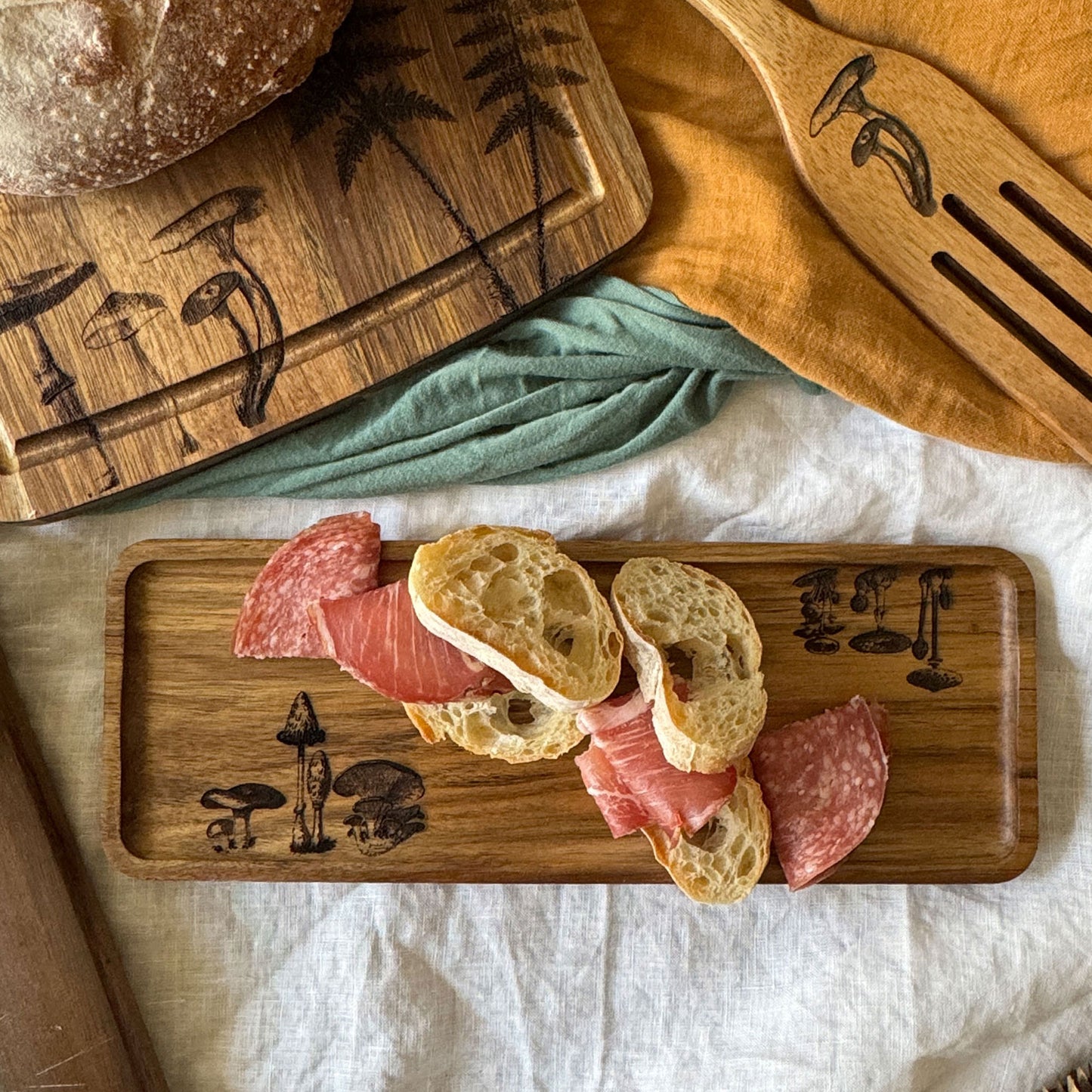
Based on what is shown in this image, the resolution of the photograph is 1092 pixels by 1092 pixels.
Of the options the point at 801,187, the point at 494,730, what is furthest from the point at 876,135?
the point at 494,730

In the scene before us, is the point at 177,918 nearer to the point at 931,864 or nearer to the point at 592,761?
the point at 592,761

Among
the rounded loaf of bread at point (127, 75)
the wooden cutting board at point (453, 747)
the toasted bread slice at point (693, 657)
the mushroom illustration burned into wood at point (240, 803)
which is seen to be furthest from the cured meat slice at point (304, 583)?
the rounded loaf of bread at point (127, 75)

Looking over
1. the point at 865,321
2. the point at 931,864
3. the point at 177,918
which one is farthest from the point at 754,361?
the point at 177,918

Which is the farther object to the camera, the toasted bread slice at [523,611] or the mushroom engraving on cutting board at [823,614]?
the mushroom engraving on cutting board at [823,614]

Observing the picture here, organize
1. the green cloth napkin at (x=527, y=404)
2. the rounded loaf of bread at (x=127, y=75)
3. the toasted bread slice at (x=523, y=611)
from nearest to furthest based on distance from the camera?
1. the rounded loaf of bread at (x=127, y=75)
2. the toasted bread slice at (x=523, y=611)
3. the green cloth napkin at (x=527, y=404)

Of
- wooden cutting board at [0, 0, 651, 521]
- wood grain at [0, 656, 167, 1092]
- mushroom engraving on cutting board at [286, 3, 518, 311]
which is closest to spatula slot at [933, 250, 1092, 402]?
wooden cutting board at [0, 0, 651, 521]

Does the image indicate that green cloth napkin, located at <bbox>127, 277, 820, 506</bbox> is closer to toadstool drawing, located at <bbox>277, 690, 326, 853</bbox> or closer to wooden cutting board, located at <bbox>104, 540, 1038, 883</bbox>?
wooden cutting board, located at <bbox>104, 540, 1038, 883</bbox>

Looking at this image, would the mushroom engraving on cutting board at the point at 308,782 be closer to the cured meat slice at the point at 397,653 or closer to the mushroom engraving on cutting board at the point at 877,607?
the cured meat slice at the point at 397,653

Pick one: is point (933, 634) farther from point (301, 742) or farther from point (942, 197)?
point (301, 742)
